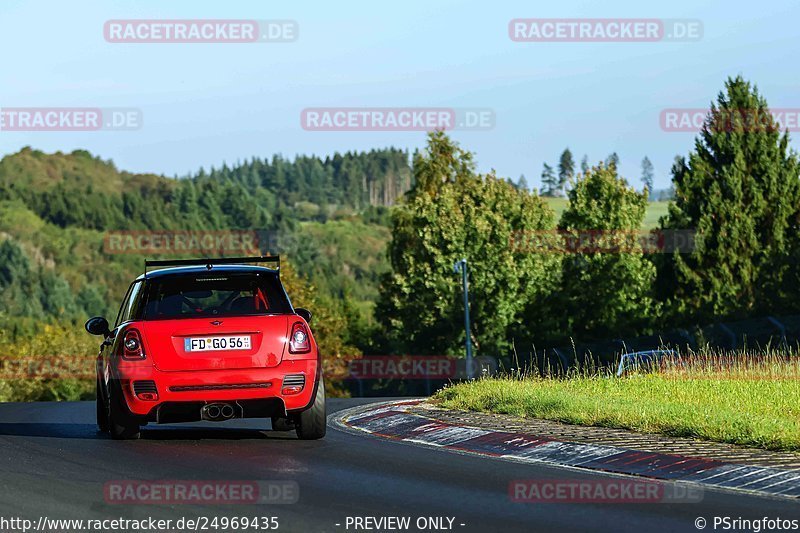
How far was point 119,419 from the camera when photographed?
1304 cm

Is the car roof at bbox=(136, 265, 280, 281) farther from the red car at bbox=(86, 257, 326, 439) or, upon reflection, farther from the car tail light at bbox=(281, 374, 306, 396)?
the car tail light at bbox=(281, 374, 306, 396)

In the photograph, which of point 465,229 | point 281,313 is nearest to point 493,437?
point 281,313

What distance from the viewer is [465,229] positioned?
238 ft

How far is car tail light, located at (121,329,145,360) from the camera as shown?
41.2 feet

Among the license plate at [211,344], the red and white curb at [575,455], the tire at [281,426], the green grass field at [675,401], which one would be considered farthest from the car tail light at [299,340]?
the green grass field at [675,401]

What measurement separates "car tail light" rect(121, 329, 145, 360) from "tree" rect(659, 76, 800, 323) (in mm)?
56552

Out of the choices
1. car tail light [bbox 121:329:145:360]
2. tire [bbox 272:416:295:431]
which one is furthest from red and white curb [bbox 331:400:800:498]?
car tail light [bbox 121:329:145:360]

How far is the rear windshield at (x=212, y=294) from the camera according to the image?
12.9m

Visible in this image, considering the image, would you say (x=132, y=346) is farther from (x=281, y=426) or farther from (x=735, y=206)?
(x=735, y=206)

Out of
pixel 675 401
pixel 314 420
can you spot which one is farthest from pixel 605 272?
pixel 314 420

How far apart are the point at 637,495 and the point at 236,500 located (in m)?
2.88

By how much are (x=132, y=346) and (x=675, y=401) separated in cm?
673

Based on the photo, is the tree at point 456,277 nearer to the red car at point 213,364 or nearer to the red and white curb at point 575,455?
the red and white curb at point 575,455

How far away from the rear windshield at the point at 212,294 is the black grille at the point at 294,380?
71 cm
